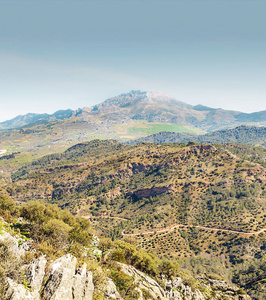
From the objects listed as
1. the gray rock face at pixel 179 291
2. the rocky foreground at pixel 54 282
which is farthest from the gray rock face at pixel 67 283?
the gray rock face at pixel 179 291

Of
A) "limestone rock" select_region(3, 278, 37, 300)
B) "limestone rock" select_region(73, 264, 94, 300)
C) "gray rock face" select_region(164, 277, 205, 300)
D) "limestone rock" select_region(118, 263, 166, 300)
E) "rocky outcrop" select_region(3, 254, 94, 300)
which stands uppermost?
"limestone rock" select_region(3, 278, 37, 300)

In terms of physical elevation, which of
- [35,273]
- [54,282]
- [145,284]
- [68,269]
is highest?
[68,269]

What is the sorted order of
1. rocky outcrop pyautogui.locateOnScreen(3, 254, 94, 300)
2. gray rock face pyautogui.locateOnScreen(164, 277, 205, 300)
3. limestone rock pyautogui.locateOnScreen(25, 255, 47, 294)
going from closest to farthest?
rocky outcrop pyautogui.locateOnScreen(3, 254, 94, 300) < limestone rock pyautogui.locateOnScreen(25, 255, 47, 294) < gray rock face pyautogui.locateOnScreen(164, 277, 205, 300)

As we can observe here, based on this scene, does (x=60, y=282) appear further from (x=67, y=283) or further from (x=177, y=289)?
(x=177, y=289)

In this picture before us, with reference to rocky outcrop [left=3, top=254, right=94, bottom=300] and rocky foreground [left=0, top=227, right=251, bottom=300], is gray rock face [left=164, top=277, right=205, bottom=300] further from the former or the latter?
rocky outcrop [left=3, top=254, right=94, bottom=300]

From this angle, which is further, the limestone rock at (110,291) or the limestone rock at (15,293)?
the limestone rock at (110,291)

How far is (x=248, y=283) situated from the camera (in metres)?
102

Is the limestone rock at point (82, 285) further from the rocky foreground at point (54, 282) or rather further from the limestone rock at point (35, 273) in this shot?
the limestone rock at point (35, 273)

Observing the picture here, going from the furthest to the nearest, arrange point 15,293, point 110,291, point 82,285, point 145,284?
point 145,284, point 110,291, point 82,285, point 15,293

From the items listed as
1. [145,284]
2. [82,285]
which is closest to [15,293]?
[82,285]

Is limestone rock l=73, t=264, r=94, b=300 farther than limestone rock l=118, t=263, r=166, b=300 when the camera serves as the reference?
No

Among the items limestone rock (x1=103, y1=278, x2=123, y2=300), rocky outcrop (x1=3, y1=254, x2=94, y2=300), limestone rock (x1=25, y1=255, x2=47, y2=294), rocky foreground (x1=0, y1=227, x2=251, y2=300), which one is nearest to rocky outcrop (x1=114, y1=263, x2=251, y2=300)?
rocky foreground (x1=0, y1=227, x2=251, y2=300)

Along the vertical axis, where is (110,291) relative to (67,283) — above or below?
below

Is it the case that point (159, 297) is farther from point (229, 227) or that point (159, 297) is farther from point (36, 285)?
point (229, 227)
